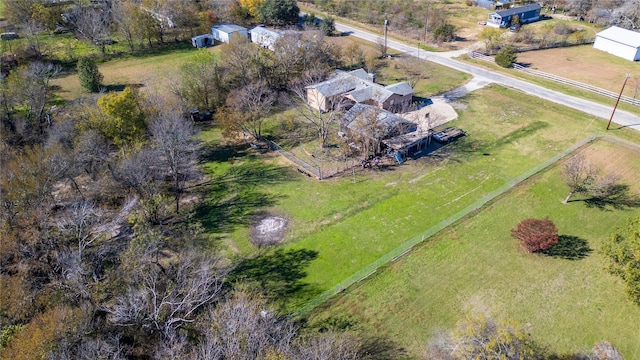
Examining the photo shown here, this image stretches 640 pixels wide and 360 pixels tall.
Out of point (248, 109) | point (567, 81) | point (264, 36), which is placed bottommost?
point (567, 81)

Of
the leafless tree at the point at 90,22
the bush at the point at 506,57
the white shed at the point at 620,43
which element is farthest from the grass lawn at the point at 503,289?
the leafless tree at the point at 90,22

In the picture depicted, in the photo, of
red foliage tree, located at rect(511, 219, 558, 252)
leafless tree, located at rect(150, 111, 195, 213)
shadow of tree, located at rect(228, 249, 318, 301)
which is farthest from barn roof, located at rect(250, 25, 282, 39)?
red foliage tree, located at rect(511, 219, 558, 252)

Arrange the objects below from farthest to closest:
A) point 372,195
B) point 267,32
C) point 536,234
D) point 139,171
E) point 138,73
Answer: point 267,32 → point 138,73 → point 372,195 → point 139,171 → point 536,234

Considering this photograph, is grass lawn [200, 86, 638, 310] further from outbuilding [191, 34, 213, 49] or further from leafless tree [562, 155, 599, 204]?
outbuilding [191, 34, 213, 49]

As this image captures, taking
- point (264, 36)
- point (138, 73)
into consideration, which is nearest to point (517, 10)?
point (264, 36)

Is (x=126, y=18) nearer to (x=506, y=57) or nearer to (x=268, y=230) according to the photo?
(x=268, y=230)

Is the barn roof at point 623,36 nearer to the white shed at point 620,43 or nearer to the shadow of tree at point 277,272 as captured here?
A: the white shed at point 620,43

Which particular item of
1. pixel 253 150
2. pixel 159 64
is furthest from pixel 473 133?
pixel 159 64
